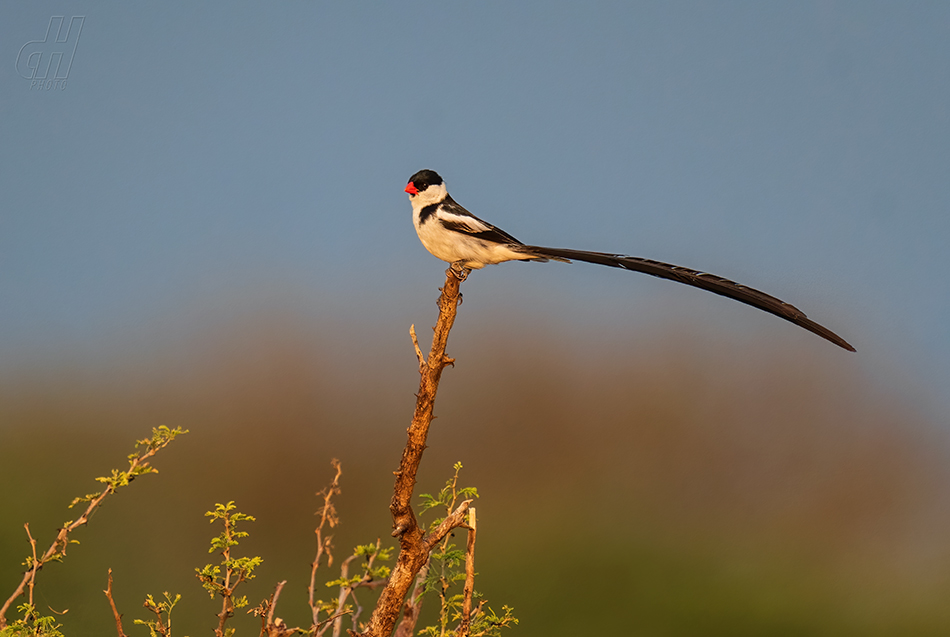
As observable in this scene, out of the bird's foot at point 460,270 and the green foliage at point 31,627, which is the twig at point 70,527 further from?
the bird's foot at point 460,270

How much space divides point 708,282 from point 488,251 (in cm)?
71

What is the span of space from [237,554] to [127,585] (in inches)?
23.0

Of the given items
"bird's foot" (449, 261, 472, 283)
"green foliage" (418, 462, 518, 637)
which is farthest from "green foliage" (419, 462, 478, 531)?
"bird's foot" (449, 261, 472, 283)

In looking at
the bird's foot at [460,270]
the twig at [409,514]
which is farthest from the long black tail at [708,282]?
the twig at [409,514]

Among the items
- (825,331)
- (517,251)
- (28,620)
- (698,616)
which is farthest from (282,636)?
(698,616)

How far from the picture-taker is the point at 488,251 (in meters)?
2.52

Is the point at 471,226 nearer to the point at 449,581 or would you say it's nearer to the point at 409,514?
the point at 409,514

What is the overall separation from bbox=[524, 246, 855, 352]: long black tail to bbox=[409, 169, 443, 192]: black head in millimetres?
546

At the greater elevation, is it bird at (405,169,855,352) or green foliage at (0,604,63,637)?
bird at (405,169,855,352)

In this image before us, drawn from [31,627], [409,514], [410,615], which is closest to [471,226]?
[409,514]

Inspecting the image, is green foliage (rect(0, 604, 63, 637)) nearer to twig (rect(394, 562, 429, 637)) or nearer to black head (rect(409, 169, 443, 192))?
twig (rect(394, 562, 429, 637))

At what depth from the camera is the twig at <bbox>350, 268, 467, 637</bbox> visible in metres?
2.18

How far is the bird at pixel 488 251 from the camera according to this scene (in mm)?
2090

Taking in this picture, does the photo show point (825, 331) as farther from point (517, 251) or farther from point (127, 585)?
point (127, 585)
